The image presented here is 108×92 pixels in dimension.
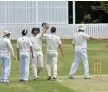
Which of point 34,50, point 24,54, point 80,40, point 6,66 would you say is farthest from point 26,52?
point 80,40

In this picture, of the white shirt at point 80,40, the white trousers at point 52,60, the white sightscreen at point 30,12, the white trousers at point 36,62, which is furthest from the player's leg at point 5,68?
the white sightscreen at point 30,12

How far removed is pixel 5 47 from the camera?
17328 mm

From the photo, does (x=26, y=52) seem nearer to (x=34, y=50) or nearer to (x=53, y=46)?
(x=34, y=50)

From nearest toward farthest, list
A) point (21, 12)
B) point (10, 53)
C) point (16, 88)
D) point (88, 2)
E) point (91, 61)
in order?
point (16, 88), point (10, 53), point (91, 61), point (21, 12), point (88, 2)

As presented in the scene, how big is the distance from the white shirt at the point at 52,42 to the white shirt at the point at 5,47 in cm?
139

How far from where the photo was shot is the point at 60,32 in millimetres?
44781

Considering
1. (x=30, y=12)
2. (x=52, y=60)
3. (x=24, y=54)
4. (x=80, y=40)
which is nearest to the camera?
(x=24, y=54)

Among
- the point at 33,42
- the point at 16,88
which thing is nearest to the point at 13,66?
the point at 33,42

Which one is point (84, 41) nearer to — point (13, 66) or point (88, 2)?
point (13, 66)

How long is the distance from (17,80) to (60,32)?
26855 mm

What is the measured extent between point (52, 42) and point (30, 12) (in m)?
27.2

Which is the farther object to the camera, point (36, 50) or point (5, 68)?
point (36, 50)

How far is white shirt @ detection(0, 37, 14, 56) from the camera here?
17234 millimetres

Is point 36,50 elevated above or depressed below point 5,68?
Answer: above
